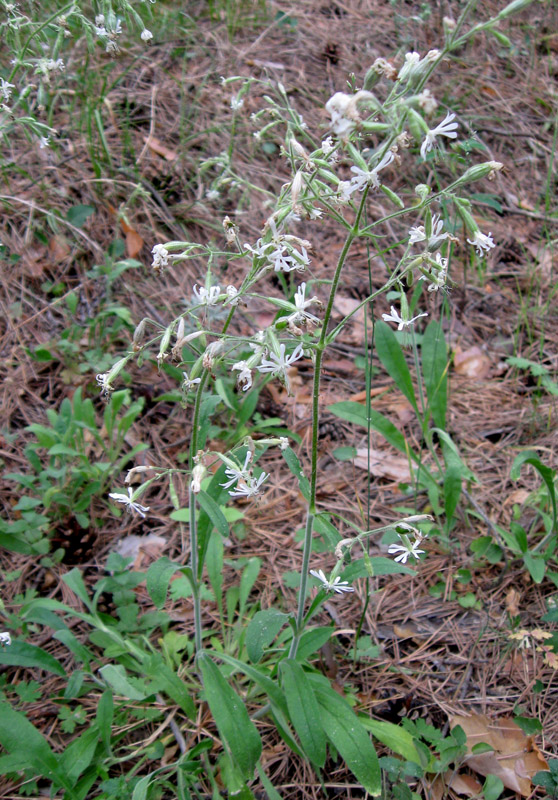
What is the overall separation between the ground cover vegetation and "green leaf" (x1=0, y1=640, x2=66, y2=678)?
0.02m

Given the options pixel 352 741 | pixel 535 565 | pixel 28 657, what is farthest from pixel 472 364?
pixel 28 657

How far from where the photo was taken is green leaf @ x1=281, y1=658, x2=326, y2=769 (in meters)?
1.93

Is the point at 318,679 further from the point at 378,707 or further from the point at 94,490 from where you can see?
the point at 94,490

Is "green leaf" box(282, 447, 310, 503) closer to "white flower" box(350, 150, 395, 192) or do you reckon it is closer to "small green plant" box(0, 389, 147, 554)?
"white flower" box(350, 150, 395, 192)

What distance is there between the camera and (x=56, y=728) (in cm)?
241

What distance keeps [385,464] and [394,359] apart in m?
0.61

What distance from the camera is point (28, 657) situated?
236cm

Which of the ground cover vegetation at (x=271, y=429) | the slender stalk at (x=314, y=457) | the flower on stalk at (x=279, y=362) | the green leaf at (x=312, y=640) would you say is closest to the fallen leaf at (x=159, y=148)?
the ground cover vegetation at (x=271, y=429)

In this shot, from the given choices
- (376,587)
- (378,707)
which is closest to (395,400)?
(376,587)

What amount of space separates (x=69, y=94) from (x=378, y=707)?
4.47 meters

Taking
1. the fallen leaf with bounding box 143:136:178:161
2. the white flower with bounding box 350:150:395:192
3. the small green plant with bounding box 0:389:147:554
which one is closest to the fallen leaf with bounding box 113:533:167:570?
the small green plant with bounding box 0:389:147:554

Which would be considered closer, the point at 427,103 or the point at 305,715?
the point at 427,103

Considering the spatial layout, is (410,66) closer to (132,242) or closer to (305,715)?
(305,715)

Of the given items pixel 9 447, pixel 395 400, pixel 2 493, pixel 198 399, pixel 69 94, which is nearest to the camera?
pixel 198 399
